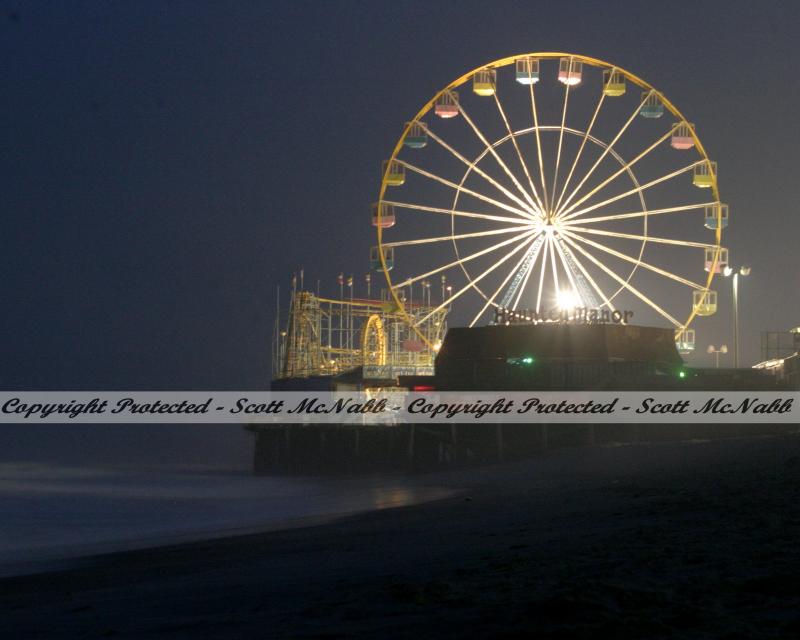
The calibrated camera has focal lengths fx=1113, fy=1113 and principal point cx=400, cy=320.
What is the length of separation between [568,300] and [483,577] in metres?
41.4

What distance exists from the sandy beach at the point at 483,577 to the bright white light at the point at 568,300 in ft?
101

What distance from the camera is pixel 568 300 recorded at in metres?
49.4

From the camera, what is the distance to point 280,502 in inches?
1135

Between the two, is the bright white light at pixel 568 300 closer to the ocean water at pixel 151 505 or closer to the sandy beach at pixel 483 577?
the ocean water at pixel 151 505

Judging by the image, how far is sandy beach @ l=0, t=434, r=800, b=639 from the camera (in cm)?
668

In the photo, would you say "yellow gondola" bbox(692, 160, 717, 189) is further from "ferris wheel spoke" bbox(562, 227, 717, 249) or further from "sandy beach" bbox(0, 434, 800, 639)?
"sandy beach" bbox(0, 434, 800, 639)

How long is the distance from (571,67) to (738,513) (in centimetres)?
3665

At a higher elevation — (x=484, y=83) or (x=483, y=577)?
(x=484, y=83)

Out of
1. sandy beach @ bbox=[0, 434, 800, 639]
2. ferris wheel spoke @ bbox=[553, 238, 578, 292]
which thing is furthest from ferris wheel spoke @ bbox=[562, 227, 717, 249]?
sandy beach @ bbox=[0, 434, 800, 639]

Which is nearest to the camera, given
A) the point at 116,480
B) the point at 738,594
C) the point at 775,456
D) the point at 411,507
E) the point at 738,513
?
the point at 738,594

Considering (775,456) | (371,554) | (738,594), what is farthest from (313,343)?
(738,594)

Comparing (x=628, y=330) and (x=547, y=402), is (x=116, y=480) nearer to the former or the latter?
(x=547, y=402)

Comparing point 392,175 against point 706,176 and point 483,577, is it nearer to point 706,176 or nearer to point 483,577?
point 706,176

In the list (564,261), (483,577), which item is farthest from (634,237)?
(483,577)
